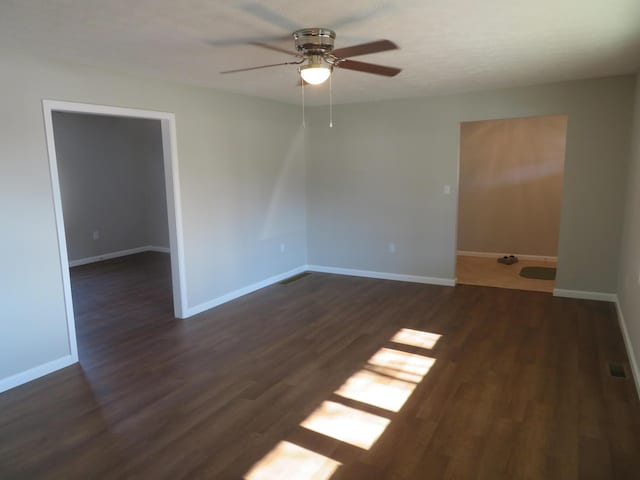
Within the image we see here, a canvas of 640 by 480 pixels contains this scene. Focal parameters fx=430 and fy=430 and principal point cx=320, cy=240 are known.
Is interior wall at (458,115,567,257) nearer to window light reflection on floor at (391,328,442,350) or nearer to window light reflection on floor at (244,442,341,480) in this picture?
window light reflection on floor at (391,328,442,350)

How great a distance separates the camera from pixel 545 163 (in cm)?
652

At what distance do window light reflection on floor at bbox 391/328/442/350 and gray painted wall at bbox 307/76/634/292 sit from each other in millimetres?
1755

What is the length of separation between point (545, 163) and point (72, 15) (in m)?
6.36

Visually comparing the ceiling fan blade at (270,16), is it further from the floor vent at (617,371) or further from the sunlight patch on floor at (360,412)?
the floor vent at (617,371)

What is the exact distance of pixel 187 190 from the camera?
14.5ft

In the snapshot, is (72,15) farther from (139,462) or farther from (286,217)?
(286,217)

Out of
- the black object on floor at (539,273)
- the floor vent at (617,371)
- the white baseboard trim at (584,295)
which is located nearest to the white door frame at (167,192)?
the floor vent at (617,371)

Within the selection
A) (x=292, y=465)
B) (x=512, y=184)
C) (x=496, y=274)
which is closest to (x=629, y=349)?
(x=496, y=274)

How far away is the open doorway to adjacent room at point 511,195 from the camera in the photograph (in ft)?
21.2

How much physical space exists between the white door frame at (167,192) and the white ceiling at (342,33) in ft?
1.18

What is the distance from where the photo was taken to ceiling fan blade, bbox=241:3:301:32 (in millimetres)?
2195

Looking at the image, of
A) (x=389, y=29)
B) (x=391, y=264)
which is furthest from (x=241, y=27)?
(x=391, y=264)

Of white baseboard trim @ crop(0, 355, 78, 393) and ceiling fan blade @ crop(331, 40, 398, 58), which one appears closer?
ceiling fan blade @ crop(331, 40, 398, 58)

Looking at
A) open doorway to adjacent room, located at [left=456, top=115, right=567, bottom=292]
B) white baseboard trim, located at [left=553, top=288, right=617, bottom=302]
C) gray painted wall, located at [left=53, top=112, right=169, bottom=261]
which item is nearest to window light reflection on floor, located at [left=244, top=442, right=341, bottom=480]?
white baseboard trim, located at [left=553, top=288, right=617, bottom=302]
